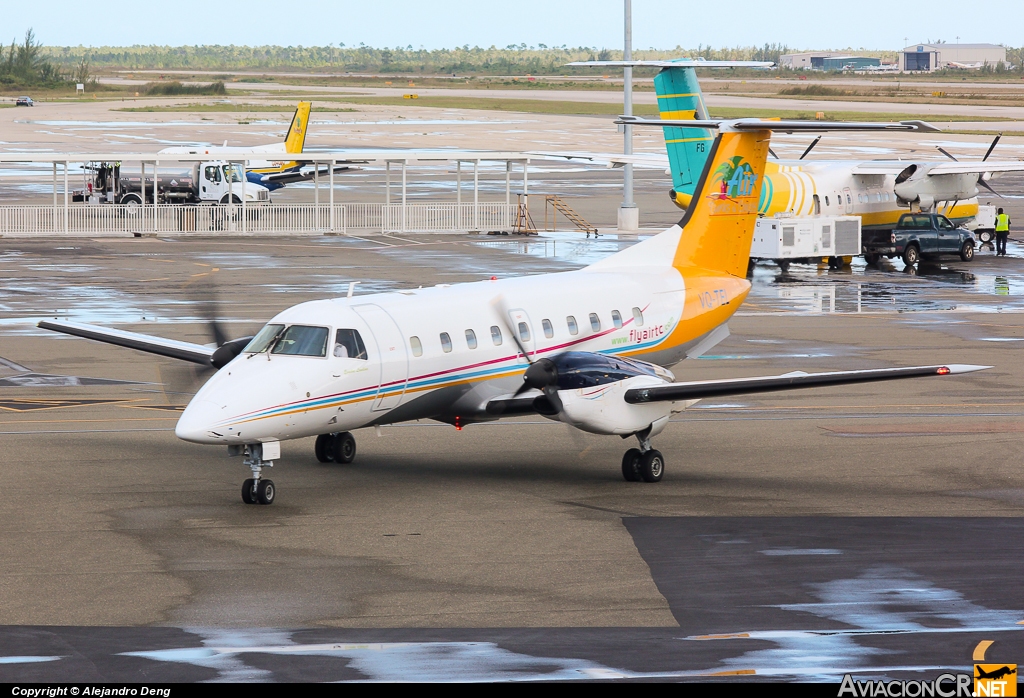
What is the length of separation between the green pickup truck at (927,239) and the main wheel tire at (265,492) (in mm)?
35185

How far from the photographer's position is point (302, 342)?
53.9ft

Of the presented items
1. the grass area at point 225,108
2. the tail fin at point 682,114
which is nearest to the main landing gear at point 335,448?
the tail fin at point 682,114

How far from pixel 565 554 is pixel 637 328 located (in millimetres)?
6645

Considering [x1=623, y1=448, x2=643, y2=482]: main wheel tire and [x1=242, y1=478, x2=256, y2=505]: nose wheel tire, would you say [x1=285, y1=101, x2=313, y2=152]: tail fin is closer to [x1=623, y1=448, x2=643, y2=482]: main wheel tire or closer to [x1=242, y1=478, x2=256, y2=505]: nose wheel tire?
[x1=623, y1=448, x2=643, y2=482]: main wheel tire

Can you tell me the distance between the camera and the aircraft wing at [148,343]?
18.8 m

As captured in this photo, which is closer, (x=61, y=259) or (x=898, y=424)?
(x=898, y=424)

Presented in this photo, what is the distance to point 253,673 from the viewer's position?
10.2 m

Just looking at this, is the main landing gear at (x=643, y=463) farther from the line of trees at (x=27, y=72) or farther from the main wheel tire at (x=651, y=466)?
the line of trees at (x=27, y=72)

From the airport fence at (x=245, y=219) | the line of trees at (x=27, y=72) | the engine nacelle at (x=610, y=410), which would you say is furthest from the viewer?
the line of trees at (x=27, y=72)

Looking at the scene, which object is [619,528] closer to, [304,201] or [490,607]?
[490,607]

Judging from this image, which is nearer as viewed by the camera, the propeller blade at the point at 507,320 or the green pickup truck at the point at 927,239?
the propeller blade at the point at 507,320

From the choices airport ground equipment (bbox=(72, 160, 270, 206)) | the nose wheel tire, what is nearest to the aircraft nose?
the nose wheel tire

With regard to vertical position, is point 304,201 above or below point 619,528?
above

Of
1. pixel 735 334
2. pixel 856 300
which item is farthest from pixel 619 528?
pixel 856 300
